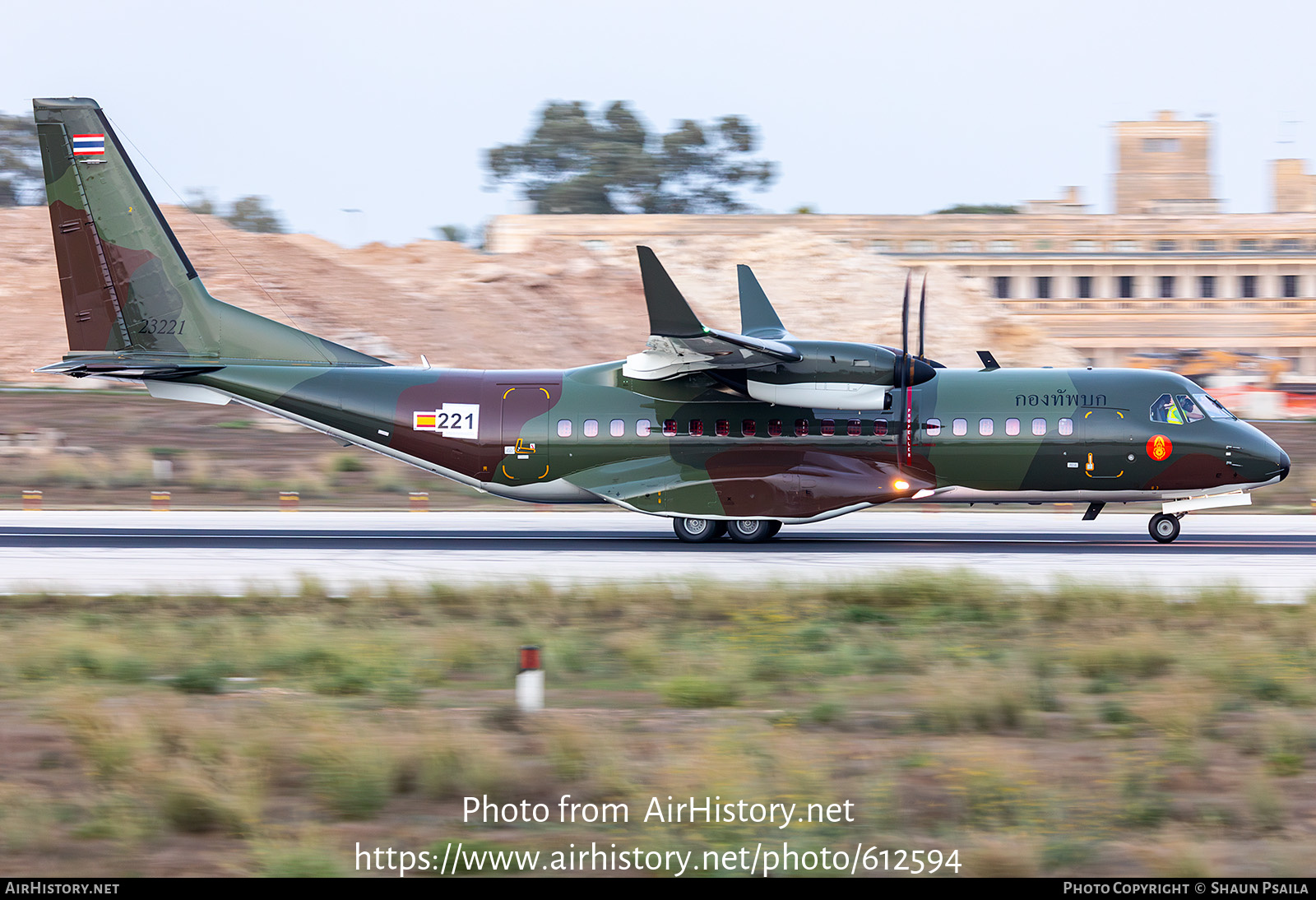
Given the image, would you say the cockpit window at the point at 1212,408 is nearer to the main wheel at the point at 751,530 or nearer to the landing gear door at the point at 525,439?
the main wheel at the point at 751,530

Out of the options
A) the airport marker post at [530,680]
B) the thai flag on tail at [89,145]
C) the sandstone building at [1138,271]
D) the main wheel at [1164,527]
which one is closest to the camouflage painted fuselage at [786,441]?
the main wheel at [1164,527]

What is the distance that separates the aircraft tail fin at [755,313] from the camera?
75.4ft

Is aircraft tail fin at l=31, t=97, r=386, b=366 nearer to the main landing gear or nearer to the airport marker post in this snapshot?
the main landing gear

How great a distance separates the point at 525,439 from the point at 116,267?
855 centimetres

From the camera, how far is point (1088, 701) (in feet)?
33.8

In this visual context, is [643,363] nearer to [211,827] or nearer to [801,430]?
[801,430]

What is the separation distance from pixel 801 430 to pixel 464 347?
3559 centimetres

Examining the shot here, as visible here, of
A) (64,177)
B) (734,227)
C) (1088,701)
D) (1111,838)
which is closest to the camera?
(1111,838)

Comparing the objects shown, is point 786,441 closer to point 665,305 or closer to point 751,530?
point 751,530

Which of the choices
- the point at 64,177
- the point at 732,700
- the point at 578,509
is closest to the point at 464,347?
the point at 578,509

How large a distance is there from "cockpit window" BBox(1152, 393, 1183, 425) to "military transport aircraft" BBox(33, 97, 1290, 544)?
33 millimetres

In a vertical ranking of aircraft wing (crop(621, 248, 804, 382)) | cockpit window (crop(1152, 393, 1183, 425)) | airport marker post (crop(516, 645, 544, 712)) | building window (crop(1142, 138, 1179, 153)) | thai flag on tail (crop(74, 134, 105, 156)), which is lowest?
airport marker post (crop(516, 645, 544, 712))

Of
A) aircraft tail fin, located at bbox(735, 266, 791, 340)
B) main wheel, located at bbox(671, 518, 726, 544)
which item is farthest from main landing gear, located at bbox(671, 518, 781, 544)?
aircraft tail fin, located at bbox(735, 266, 791, 340)

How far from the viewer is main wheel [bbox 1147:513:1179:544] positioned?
21750 mm
